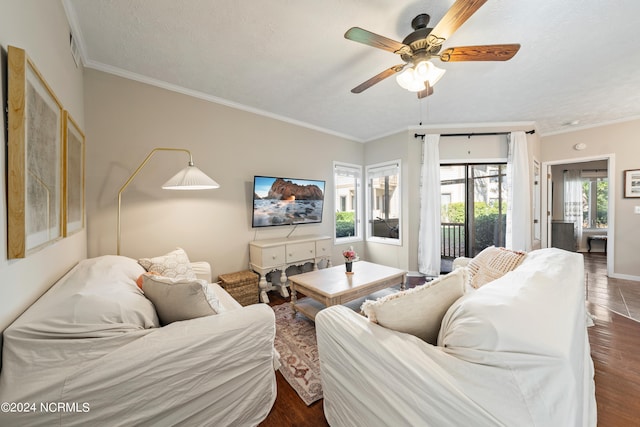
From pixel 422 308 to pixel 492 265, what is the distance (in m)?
1.39

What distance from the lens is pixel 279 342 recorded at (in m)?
2.05

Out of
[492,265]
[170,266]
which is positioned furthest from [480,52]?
[170,266]

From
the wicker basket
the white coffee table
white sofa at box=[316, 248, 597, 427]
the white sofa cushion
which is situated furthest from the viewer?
the wicker basket

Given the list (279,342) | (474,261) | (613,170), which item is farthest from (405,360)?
(613,170)

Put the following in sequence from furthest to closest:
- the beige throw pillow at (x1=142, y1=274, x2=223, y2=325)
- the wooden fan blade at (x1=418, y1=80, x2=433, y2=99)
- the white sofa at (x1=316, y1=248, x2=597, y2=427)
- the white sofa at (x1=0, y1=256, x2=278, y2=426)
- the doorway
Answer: the doorway < the wooden fan blade at (x1=418, y1=80, x2=433, y2=99) < the beige throw pillow at (x1=142, y1=274, x2=223, y2=325) < the white sofa at (x1=0, y1=256, x2=278, y2=426) < the white sofa at (x1=316, y1=248, x2=597, y2=427)

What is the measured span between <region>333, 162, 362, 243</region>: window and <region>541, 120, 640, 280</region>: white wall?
3.75m

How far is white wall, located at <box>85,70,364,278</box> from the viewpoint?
2.21m

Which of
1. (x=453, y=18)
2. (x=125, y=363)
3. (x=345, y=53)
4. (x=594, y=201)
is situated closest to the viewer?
(x=125, y=363)

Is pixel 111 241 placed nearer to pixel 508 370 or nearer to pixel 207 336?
pixel 207 336

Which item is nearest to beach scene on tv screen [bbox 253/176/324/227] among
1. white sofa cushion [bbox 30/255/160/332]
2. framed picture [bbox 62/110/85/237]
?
framed picture [bbox 62/110/85/237]

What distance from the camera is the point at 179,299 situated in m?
1.21

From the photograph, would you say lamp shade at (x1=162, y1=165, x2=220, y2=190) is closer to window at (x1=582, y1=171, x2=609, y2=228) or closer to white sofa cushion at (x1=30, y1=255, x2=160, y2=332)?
white sofa cushion at (x1=30, y1=255, x2=160, y2=332)

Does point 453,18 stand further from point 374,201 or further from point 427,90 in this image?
point 374,201

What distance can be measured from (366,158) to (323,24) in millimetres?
3028
